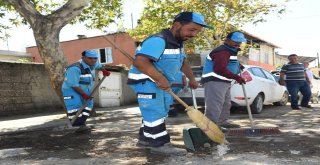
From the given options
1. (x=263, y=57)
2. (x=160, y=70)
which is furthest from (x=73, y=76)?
(x=263, y=57)

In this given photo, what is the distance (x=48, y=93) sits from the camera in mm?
14227

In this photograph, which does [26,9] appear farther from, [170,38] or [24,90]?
[170,38]

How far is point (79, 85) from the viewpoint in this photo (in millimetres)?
6691

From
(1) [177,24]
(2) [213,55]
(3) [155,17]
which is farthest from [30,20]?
(3) [155,17]

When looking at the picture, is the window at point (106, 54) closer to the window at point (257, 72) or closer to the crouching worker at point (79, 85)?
the window at point (257, 72)

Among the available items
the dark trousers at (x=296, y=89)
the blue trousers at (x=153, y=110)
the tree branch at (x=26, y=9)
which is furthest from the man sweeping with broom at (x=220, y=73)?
the tree branch at (x=26, y=9)

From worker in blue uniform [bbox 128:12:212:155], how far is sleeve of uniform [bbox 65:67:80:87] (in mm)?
2304

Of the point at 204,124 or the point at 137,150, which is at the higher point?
the point at 204,124

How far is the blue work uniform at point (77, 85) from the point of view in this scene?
6.51 metres

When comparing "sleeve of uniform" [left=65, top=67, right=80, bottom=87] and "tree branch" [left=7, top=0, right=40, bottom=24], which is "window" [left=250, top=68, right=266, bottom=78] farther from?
"tree branch" [left=7, top=0, right=40, bottom=24]

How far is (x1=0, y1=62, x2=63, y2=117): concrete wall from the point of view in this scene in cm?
1259

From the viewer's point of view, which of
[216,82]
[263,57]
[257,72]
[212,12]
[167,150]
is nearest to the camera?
[167,150]

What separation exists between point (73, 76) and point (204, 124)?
9.53 feet

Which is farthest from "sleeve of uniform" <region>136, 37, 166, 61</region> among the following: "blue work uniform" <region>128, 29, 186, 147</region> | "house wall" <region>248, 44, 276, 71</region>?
"house wall" <region>248, 44, 276, 71</region>
